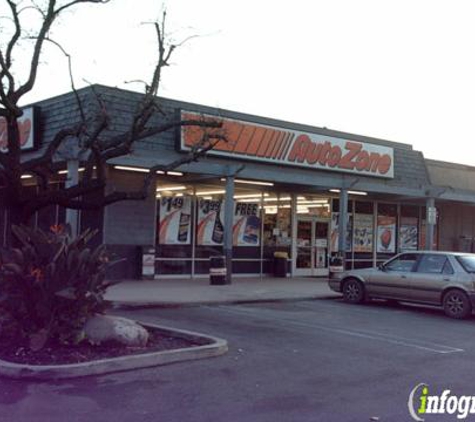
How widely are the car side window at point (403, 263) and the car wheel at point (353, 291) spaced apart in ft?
2.91

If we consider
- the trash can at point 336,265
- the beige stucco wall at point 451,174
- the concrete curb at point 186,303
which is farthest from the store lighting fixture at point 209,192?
the beige stucco wall at point 451,174

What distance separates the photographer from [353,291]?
16.4 meters

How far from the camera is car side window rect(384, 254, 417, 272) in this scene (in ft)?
50.3

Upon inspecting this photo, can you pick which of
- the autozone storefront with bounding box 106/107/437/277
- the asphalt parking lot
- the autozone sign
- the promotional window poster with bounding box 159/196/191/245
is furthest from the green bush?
the promotional window poster with bounding box 159/196/191/245

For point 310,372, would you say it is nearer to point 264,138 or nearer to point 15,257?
point 15,257

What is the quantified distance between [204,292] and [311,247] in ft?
29.2

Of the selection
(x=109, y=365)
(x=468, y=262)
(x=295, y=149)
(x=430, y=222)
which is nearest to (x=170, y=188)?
(x=295, y=149)

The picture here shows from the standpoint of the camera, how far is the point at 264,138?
2161 centimetres

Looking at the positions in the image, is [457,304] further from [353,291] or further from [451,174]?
[451,174]

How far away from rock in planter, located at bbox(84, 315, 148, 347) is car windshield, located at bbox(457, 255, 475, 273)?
8.32 meters

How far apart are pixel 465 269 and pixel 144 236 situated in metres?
9.84

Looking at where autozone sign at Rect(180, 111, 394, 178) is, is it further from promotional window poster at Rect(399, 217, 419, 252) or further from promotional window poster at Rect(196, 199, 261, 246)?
promotional window poster at Rect(399, 217, 419, 252)

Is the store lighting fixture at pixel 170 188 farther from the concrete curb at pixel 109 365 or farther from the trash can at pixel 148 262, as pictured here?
the concrete curb at pixel 109 365

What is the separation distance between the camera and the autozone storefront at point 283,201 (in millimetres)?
20688
